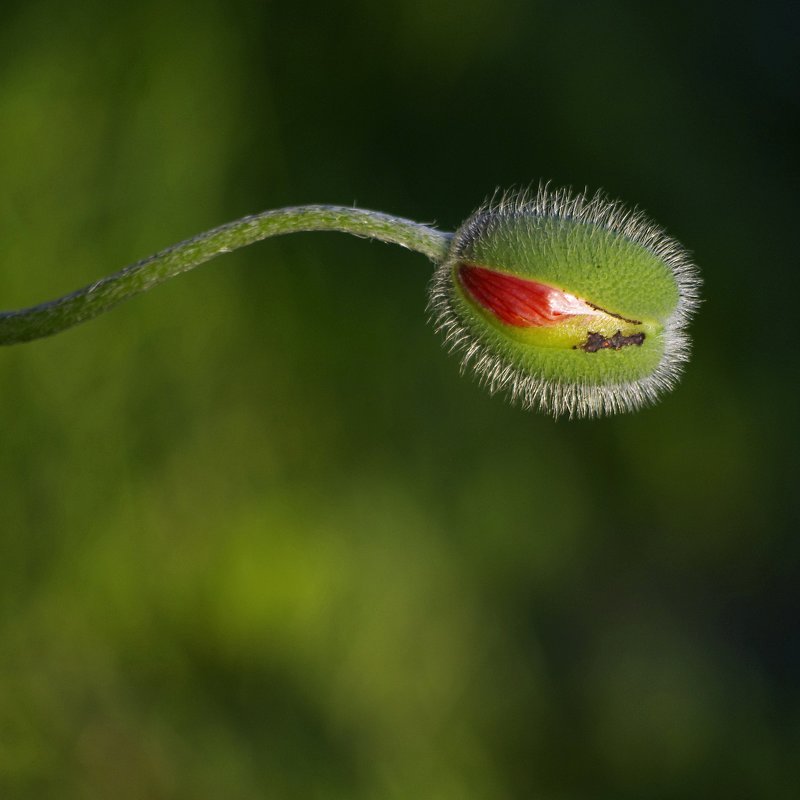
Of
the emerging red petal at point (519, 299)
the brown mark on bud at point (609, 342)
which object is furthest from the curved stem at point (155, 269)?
the brown mark on bud at point (609, 342)

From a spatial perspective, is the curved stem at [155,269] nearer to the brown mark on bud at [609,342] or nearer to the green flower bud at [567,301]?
the green flower bud at [567,301]

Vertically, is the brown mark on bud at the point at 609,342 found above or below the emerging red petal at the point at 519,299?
below

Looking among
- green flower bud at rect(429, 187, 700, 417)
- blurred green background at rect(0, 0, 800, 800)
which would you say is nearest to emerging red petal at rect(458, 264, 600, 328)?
green flower bud at rect(429, 187, 700, 417)

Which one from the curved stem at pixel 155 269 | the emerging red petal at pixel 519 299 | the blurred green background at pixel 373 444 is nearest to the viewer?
the curved stem at pixel 155 269

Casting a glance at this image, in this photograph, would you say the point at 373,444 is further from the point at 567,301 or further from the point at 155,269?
the point at 155,269

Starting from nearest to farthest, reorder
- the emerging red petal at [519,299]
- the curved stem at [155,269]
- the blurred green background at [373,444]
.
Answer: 1. the curved stem at [155,269]
2. the emerging red petal at [519,299]
3. the blurred green background at [373,444]

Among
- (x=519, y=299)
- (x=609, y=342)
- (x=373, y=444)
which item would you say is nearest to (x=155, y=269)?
(x=519, y=299)
